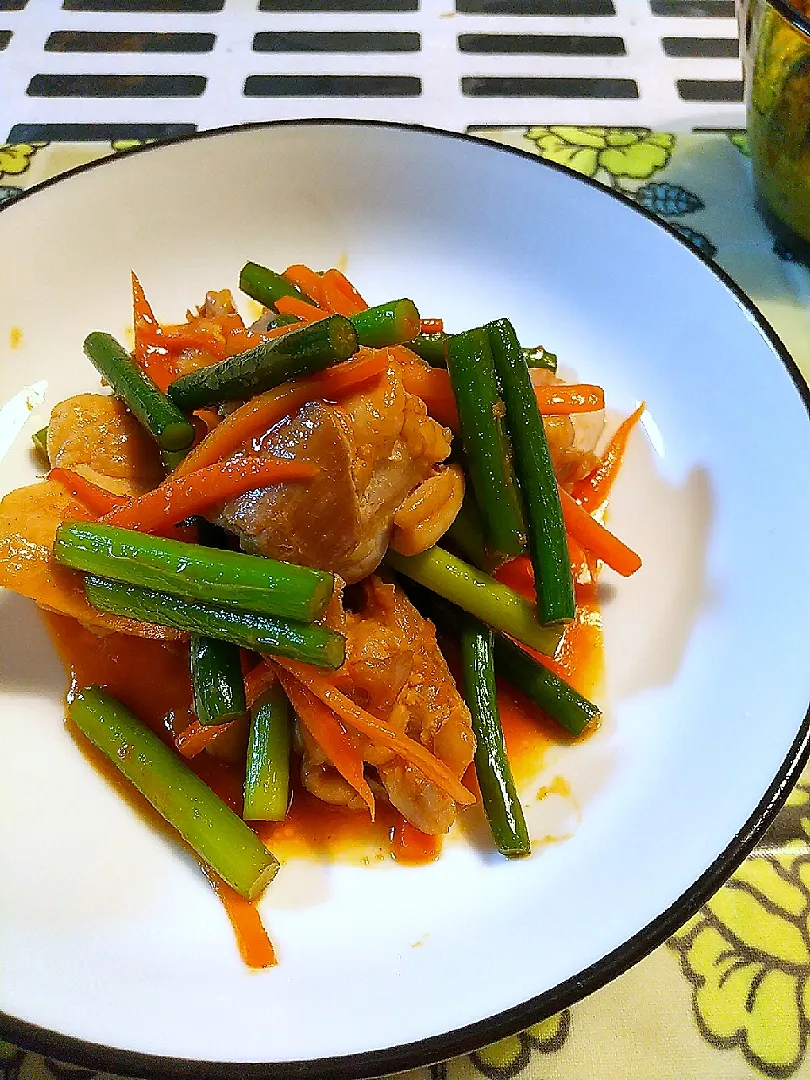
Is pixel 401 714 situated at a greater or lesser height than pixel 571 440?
lesser

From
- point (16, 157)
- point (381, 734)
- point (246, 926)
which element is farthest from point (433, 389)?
point (16, 157)

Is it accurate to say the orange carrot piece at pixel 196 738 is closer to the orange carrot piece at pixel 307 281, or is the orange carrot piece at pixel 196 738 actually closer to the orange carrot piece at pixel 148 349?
the orange carrot piece at pixel 148 349

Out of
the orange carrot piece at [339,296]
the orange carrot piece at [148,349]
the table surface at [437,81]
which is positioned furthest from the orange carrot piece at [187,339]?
the table surface at [437,81]

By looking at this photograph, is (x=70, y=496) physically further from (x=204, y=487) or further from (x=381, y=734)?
(x=381, y=734)

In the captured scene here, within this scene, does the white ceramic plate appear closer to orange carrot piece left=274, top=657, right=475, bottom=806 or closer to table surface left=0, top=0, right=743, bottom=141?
orange carrot piece left=274, top=657, right=475, bottom=806

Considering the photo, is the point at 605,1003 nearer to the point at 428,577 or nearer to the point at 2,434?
→ the point at 428,577

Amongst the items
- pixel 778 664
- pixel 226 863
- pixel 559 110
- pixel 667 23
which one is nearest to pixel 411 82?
pixel 559 110

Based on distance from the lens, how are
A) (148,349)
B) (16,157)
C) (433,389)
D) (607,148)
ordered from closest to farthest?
(433,389) < (148,349) < (16,157) < (607,148)
